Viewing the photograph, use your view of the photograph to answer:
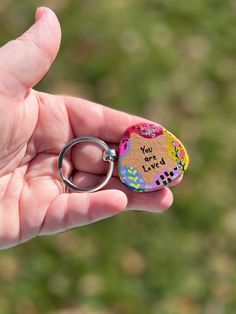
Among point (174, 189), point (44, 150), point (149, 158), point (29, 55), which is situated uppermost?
point (29, 55)

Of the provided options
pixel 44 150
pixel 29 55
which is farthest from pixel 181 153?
pixel 29 55

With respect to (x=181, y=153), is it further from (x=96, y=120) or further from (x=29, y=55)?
(x=29, y=55)

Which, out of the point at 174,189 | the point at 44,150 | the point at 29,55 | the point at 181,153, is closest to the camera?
the point at 29,55

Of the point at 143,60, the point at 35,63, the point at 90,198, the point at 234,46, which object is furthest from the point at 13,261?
the point at 234,46

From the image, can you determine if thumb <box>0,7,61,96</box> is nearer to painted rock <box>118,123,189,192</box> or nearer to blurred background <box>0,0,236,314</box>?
painted rock <box>118,123,189,192</box>

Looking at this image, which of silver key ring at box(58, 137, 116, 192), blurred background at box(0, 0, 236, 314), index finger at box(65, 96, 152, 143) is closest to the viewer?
silver key ring at box(58, 137, 116, 192)

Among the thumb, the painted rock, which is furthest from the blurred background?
the thumb
